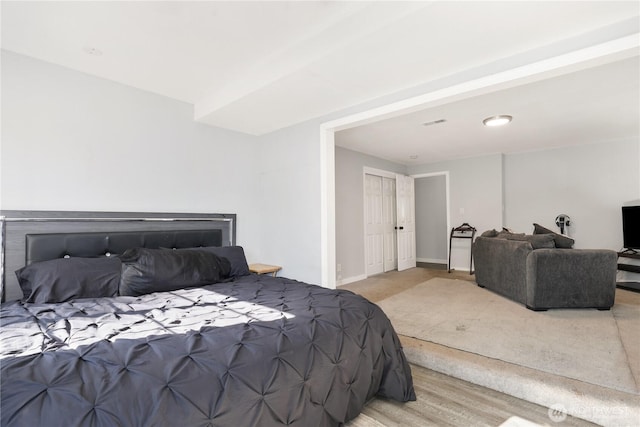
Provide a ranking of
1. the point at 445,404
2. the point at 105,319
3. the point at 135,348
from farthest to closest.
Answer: the point at 445,404 < the point at 105,319 < the point at 135,348

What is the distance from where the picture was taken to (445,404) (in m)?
1.99

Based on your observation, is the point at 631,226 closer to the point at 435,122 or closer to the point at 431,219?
the point at 435,122

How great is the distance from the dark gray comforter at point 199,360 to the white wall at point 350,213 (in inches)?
113

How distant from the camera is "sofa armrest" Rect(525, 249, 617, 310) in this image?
3461 millimetres

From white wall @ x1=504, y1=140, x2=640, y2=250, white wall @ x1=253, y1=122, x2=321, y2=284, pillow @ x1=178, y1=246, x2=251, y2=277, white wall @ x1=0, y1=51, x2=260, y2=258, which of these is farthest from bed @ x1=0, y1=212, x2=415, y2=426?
white wall @ x1=504, y1=140, x2=640, y2=250

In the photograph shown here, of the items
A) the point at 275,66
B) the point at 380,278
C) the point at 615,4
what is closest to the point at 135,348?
the point at 275,66

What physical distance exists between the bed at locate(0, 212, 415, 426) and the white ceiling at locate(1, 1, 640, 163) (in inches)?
61.6

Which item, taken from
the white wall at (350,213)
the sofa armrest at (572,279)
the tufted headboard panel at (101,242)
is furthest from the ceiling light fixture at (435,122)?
the tufted headboard panel at (101,242)

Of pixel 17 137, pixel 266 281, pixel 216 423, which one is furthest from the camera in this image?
pixel 266 281

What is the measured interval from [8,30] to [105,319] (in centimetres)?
221

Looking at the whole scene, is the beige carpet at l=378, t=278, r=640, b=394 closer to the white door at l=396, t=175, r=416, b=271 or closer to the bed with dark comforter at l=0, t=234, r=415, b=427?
the bed with dark comforter at l=0, t=234, r=415, b=427

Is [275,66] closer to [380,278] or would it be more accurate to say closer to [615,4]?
[615,4]

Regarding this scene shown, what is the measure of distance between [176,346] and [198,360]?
147mm

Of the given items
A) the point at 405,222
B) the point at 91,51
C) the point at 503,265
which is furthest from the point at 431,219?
the point at 91,51
